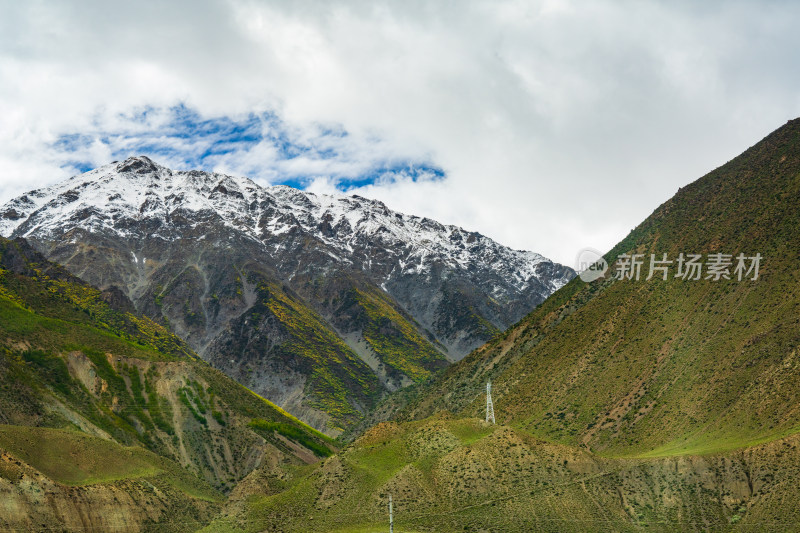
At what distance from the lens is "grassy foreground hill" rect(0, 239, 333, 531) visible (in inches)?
3947

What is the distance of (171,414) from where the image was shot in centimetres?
17275

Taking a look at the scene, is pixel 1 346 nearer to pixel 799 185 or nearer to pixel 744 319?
pixel 744 319

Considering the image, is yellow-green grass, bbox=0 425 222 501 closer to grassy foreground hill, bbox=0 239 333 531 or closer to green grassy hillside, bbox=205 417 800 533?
grassy foreground hill, bbox=0 239 333 531

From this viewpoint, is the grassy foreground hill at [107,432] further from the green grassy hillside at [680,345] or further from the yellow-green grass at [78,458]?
the green grassy hillside at [680,345]

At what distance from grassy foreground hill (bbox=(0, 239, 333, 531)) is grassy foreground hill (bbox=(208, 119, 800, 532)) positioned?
2381 cm

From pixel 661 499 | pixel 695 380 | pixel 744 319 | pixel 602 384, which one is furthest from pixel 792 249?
pixel 661 499

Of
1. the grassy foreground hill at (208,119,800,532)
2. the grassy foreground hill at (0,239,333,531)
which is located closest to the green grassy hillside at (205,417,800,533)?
the grassy foreground hill at (208,119,800,532)

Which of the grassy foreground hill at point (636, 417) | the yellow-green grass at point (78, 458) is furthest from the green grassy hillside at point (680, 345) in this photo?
the yellow-green grass at point (78, 458)

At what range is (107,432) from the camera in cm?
14788

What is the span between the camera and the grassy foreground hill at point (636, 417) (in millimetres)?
80438

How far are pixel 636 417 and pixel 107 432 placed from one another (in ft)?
337

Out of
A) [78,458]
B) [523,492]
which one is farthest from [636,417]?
[78,458]

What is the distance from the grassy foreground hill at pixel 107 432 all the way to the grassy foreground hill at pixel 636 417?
23.8 metres

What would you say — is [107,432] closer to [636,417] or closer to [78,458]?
[78,458]
